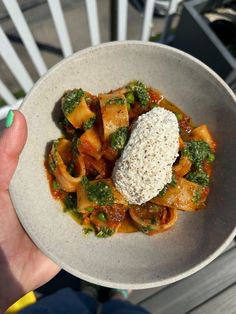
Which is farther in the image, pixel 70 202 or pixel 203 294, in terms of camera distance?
pixel 203 294

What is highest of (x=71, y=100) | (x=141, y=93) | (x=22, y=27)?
(x=22, y=27)

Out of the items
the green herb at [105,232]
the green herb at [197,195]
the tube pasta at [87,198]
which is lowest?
Result: the green herb at [197,195]

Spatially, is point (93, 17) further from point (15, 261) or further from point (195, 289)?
point (195, 289)

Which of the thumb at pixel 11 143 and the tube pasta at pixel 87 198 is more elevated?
the thumb at pixel 11 143

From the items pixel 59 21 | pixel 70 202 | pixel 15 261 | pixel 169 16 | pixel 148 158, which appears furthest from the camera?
pixel 169 16

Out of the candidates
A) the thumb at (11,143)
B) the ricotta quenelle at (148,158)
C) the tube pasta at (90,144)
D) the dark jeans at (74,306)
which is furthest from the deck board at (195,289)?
the thumb at (11,143)

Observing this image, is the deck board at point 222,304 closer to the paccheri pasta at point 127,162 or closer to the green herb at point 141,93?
the paccheri pasta at point 127,162

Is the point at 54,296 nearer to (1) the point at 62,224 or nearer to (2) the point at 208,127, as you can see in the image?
(1) the point at 62,224

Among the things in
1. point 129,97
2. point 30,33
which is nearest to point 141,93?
point 129,97
